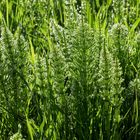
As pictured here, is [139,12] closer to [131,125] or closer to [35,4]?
[35,4]

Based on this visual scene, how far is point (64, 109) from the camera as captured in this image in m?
1.29

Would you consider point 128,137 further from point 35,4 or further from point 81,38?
point 35,4

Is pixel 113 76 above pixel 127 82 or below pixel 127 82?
above

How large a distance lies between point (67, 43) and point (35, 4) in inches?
34.1

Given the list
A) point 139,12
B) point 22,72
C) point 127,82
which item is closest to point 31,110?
point 22,72

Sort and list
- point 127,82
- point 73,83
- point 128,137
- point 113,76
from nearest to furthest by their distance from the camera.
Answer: point 113,76 < point 73,83 < point 128,137 < point 127,82

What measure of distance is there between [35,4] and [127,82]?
2.87ft

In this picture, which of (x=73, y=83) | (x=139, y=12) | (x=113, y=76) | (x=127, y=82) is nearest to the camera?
(x=113, y=76)

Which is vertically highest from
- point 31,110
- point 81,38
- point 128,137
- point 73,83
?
point 81,38

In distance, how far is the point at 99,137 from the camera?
127 centimetres

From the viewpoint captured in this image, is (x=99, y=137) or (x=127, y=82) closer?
(x=99, y=137)

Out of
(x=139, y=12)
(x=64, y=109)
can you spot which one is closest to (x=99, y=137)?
(x=64, y=109)

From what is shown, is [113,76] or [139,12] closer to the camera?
[113,76]

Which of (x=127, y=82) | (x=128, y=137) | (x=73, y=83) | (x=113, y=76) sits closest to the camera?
(x=113, y=76)
